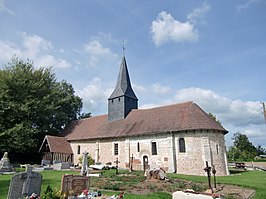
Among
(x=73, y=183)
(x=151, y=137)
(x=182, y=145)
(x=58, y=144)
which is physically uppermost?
(x=151, y=137)

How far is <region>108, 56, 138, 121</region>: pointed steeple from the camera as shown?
30.7 m

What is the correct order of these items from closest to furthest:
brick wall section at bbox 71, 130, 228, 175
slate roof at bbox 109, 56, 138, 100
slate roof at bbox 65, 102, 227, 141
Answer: brick wall section at bbox 71, 130, 228, 175, slate roof at bbox 65, 102, 227, 141, slate roof at bbox 109, 56, 138, 100

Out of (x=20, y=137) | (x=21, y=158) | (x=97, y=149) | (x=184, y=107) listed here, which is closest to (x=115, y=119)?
(x=97, y=149)

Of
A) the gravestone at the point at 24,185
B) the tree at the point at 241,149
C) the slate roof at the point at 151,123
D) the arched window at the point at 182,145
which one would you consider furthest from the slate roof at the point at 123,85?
the tree at the point at 241,149

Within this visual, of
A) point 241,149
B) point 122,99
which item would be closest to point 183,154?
point 122,99

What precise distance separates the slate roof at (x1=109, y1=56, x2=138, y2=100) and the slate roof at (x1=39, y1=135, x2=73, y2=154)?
8.92 meters

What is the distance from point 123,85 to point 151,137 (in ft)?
33.3

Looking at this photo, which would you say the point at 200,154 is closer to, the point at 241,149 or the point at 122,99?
the point at 122,99

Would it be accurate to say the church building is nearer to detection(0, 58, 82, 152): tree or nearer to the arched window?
the arched window

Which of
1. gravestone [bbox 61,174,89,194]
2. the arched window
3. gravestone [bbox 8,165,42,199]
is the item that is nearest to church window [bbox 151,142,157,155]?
the arched window

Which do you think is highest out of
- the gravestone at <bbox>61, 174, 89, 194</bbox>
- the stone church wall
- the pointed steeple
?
the pointed steeple

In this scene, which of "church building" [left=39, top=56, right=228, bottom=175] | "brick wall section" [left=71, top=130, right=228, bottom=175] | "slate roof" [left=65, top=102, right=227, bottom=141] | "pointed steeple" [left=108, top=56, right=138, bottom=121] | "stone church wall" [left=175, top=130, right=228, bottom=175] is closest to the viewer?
"stone church wall" [left=175, top=130, right=228, bottom=175]

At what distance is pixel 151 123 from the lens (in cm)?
2591

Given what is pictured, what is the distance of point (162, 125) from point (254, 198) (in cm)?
1433
